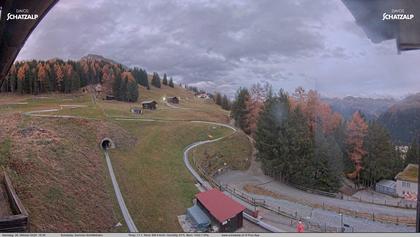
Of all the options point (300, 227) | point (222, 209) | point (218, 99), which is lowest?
point (300, 227)

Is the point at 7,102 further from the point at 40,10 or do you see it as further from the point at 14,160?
the point at 40,10

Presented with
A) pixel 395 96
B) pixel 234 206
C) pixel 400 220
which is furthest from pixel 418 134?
pixel 234 206

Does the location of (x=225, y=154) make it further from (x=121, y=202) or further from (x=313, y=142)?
(x=121, y=202)

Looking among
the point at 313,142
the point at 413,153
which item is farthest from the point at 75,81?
the point at 413,153

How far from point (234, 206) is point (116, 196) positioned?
2.11 ft

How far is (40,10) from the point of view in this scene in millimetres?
1919

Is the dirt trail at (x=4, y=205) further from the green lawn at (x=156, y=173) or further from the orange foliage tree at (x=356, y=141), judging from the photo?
the orange foliage tree at (x=356, y=141)

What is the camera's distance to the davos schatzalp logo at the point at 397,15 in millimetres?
1814

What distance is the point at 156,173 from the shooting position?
202 centimetres

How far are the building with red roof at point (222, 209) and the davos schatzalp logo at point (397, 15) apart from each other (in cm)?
122

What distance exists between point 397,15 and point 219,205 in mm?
1319

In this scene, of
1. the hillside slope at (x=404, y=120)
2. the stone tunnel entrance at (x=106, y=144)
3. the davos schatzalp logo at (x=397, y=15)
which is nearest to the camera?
the davos schatzalp logo at (x=397, y=15)

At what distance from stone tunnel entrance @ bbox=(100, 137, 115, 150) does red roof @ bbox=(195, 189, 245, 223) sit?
552 mm

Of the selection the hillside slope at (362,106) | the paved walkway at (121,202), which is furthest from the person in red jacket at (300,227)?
the paved walkway at (121,202)
